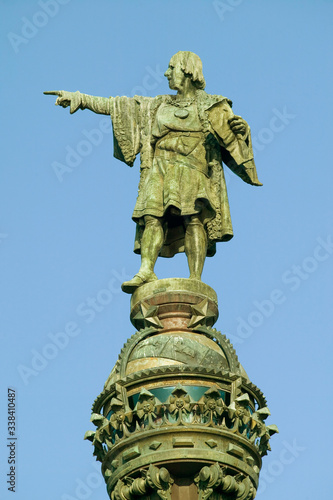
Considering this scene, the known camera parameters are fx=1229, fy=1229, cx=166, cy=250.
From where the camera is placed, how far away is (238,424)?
861 inches

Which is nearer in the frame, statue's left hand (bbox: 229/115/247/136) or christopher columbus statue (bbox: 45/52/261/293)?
christopher columbus statue (bbox: 45/52/261/293)

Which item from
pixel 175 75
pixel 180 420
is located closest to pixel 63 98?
pixel 175 75

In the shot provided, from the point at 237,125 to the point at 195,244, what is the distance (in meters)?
2.71

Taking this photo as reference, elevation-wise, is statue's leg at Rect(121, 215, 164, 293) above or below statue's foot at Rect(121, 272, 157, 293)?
above

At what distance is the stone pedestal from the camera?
21312 millimetres

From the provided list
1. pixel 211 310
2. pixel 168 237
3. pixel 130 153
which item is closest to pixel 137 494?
pixel 211 310

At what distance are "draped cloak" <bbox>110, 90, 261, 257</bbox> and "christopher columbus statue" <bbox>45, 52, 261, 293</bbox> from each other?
21mm

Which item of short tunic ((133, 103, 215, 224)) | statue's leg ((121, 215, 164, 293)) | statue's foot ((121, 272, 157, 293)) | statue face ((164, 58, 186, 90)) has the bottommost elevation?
statue's foot ((121, 272, 157, 293))

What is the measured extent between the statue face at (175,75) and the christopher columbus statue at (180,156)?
0.02m

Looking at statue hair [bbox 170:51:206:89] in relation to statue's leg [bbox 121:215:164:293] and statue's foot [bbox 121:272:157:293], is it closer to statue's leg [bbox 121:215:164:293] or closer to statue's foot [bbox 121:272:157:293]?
statue's leg [bbox 121:215:164:293]

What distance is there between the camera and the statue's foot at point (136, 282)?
2453 centimetres

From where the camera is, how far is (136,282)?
80.6 feet

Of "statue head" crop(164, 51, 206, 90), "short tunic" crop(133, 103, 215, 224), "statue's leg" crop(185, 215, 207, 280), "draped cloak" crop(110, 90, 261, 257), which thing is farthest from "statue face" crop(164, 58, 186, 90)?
"statue's leg" crop(185, 215, 207, 280)

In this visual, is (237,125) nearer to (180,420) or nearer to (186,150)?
(186,150)
